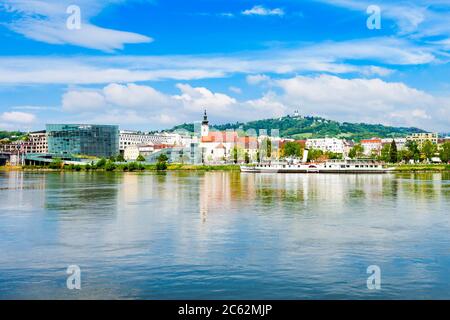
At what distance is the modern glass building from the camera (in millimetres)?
154500

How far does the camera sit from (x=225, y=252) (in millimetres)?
15523

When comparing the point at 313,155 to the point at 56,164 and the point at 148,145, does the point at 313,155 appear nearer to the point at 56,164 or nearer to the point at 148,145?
the point at 56,164

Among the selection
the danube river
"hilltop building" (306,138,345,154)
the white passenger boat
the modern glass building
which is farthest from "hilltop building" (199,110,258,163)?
the danube river

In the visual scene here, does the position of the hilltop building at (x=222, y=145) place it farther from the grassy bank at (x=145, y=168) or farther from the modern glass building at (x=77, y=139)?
the modern glass building at (x=77, y=139)

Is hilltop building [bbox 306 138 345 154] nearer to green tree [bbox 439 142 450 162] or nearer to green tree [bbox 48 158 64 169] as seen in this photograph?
green tree [bbox 439 142 450 162]

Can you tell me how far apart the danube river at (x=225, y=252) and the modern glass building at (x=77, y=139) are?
429 feet

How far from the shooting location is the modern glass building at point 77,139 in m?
154

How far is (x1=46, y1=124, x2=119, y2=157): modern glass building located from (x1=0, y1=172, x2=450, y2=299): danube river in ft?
429

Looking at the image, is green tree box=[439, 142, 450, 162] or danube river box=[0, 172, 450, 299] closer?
danube river box=[0, 172, 450, 299]

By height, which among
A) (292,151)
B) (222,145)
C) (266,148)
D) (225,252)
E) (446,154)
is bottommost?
(225,252)

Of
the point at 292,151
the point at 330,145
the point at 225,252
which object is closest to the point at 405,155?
the point at 292,151

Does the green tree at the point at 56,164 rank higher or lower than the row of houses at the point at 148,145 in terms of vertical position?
lower

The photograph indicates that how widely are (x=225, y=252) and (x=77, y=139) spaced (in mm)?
146257

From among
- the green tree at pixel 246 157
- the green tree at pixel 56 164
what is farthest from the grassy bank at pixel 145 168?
the green tree at pixel 246 157
